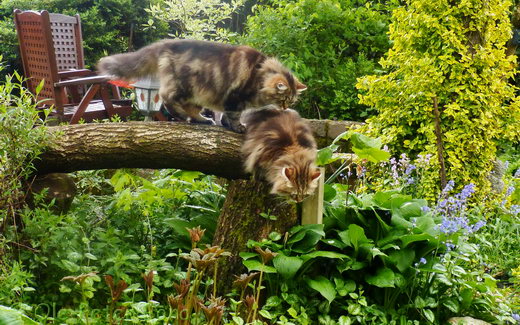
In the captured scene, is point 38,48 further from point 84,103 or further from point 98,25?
point 98,25

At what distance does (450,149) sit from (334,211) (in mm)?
1538

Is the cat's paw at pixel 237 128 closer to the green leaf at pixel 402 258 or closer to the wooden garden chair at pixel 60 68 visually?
the green leaf at pixel 402 258

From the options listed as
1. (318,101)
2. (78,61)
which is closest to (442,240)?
(318,101)

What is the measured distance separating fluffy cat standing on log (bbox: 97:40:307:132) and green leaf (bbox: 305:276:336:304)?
1171 millimetres

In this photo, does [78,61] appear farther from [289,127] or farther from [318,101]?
[289,127]

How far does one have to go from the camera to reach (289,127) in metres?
3.50

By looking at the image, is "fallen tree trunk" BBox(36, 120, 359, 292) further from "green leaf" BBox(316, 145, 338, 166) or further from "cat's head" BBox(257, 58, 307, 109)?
"cat's head" BBox(257, 58, 307, 109)

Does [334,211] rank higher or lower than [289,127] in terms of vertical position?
lower

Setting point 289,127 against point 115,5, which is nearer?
point 289,127

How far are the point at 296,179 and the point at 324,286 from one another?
61 cm

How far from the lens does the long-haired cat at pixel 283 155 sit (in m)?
3.25

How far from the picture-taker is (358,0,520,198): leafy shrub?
Answer: 462 cm

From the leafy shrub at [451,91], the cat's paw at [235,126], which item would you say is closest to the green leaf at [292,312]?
the cat's paw at [235,126]

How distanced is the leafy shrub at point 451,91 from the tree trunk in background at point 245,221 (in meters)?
1.64
